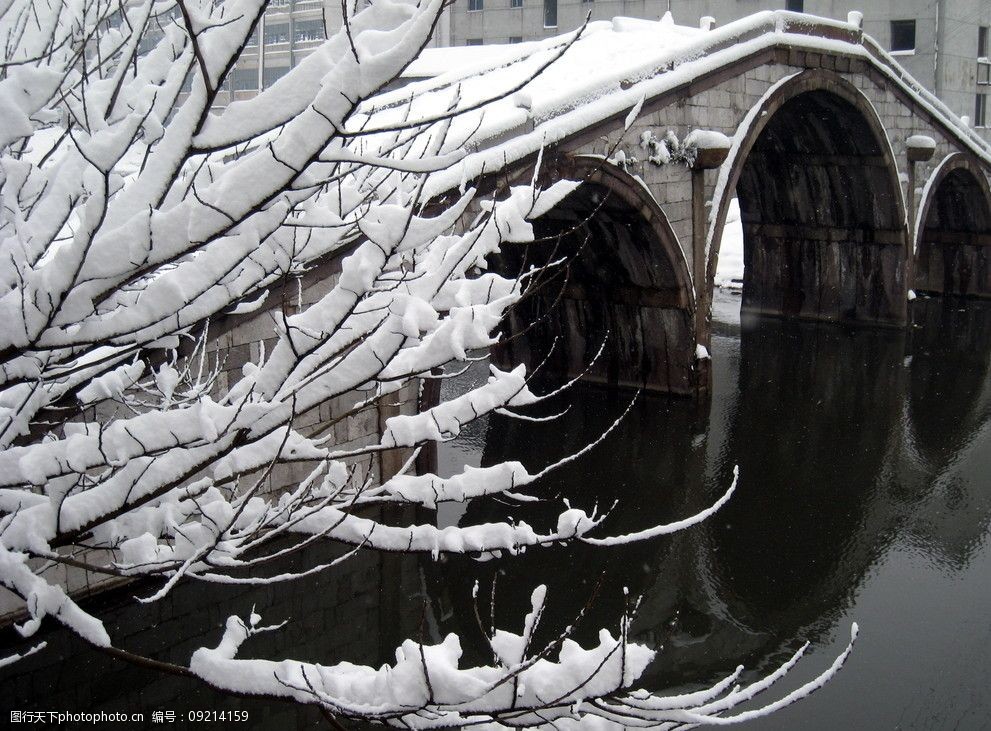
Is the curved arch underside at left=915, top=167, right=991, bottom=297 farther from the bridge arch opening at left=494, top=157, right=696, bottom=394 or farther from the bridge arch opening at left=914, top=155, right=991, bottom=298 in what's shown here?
the bridge arch opening at left=494, top=157, right=696, bottom=394

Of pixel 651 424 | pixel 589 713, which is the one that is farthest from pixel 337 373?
pixel 651 424

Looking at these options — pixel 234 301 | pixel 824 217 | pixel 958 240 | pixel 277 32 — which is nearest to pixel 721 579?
pixel 234 301

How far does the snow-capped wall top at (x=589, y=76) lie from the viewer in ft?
33.6

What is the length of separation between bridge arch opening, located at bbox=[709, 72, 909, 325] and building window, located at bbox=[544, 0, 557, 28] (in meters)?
17.2

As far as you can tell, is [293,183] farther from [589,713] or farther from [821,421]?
[821,421]

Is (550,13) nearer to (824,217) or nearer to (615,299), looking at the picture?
(824,217)

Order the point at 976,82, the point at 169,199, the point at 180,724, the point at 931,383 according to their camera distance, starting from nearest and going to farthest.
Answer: the point at 169,199, the point at 180,724, the point at 931,383, the point at 976,82

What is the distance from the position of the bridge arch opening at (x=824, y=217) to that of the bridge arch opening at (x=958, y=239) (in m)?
3.79

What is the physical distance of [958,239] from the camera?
22.3 m

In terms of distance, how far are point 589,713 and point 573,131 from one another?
8861mm

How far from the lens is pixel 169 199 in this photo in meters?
3.22

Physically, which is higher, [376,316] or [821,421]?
[376,316]

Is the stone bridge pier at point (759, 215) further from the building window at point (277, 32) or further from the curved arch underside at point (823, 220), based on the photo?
the building window at point (277, 32)

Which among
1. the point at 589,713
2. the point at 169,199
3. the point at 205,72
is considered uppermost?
the point at 205,72
